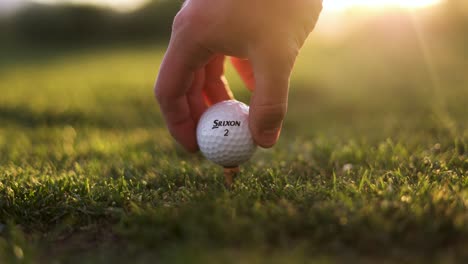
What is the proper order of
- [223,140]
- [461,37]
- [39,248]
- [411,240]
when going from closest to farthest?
[411,240]
[39,248]
[223,140]
[461,37]

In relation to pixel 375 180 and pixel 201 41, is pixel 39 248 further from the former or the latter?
pixel 375 180


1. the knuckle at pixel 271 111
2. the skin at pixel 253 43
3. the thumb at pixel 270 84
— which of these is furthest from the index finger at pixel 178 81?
the knuckle at pixel 271 111

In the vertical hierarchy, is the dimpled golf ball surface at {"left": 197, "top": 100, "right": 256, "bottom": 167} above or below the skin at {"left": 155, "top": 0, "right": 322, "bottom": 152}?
below

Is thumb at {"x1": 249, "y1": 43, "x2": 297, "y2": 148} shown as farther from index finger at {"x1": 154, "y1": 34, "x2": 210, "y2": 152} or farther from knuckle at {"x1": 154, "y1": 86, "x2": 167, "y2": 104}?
knuckle at {"x1": 154, "y1": 86, "x2": 167, "y2": 104}

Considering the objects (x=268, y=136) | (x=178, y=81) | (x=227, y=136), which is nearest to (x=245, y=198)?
(x=268, y=136)

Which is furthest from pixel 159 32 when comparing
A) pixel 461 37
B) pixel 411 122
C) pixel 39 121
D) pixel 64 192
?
pixel 64 192

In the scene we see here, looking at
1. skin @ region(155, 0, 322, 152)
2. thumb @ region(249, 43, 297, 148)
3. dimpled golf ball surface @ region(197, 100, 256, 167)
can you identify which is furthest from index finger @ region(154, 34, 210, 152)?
thumb @ region(249, 43, 297, 148)

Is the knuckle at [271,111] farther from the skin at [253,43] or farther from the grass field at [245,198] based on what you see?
the grass field at [245,198]
